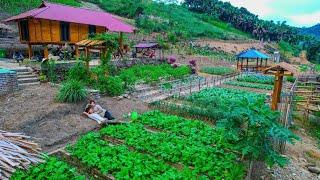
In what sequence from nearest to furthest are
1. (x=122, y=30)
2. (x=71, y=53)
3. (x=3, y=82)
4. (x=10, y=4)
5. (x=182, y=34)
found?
(x=3, y=82) < (x=71, y=53) < (x=122, y=30) < (x=10, y=4) < (x=182, y=34)

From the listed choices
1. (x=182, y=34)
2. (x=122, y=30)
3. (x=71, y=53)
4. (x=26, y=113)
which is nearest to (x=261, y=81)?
(x=122, y=30)

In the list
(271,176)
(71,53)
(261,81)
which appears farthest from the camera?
(261,81)

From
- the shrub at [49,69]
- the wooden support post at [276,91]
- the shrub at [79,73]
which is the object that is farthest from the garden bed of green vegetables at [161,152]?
the shrub at [49,69]

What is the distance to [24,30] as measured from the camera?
57.6 ft

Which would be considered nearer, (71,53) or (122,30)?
(71,53)

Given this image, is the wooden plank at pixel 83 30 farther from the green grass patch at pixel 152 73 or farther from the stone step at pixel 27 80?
the stone step at pixel 27 80

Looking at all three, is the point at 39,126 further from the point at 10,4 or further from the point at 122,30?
the point at 10,4

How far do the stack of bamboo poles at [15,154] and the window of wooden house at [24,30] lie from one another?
11331 mm

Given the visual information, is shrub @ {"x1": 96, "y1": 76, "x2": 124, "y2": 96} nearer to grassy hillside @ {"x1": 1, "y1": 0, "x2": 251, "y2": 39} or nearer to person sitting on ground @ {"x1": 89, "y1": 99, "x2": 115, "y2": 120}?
person sitting on ground @ {"x1": 89, "y1": 99, "x2": 115, "y2": 120}

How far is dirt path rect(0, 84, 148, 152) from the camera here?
8969mm

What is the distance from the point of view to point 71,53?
19094mm

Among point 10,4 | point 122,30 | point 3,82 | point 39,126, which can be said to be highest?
point 10,4

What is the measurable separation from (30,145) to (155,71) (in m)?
12.7

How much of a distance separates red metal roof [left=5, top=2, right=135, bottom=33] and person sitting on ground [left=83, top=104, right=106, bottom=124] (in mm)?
8180
